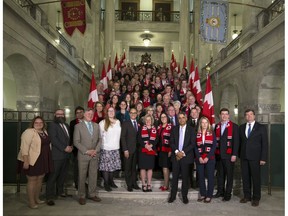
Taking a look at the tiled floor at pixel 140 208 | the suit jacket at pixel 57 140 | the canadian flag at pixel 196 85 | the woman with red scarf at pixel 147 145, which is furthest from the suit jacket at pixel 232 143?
the canadian flag at pixel 196 85

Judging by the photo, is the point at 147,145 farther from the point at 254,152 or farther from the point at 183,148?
the point at 254,152

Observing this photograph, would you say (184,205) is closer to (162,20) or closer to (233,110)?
(233,110)

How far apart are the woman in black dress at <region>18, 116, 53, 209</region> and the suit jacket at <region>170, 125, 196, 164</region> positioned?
2308mm

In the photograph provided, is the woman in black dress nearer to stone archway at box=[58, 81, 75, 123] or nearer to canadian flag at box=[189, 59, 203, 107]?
canadian flag at box=[189, 59, 203, 107]

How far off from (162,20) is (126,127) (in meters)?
22.3

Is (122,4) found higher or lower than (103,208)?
higher

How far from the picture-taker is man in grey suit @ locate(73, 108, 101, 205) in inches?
235

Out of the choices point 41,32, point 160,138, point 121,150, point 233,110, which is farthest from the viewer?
point 233,110

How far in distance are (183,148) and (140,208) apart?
1367mm

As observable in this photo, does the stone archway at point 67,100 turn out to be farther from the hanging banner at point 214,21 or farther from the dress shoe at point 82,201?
the dress shoe at point 82,201

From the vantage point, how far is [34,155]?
5551 mm

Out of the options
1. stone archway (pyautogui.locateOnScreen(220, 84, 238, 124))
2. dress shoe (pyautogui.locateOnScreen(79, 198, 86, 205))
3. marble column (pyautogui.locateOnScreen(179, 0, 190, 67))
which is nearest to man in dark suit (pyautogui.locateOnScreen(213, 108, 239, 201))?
dress shoe (pyautogui.locateOnScreen(79, 198, 86, 205))

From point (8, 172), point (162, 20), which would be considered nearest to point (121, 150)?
point (8, 172)

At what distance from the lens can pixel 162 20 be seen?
2711 centimetres
